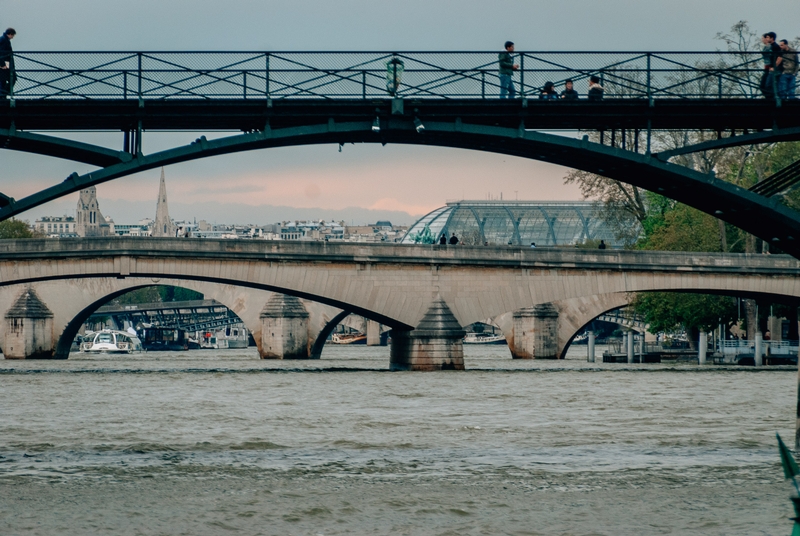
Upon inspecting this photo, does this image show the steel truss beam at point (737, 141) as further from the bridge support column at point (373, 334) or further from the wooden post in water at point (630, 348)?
the bridge support column at point (373, 334)

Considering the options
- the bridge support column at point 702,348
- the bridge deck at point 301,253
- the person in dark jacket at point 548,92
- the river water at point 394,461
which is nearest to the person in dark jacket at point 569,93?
the person in dark jacket at point 548,92

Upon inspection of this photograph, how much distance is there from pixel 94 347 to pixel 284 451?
3375 inches

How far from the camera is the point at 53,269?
54031mm

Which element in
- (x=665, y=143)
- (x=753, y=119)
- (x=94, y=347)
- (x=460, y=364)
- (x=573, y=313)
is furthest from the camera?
(x=94, y=347)

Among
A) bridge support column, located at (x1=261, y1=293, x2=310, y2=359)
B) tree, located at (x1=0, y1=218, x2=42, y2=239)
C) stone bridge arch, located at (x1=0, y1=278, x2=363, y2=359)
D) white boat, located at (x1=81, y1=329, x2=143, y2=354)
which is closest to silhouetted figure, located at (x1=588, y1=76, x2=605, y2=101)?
stone bridge arch, located at (x1=0, y1=278, x2=363, y2=359)

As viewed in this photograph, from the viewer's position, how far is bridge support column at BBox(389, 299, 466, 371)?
167ft

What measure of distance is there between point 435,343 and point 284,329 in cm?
2665

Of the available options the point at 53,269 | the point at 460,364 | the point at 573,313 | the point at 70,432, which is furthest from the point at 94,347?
the point at 70,432

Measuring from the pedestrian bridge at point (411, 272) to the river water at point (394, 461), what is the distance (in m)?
12.5

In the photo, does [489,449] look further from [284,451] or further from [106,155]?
[106,155]

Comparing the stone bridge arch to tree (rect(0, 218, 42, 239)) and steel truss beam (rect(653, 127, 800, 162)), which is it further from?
steel truss beam (rect(653, 127, 800, 162))

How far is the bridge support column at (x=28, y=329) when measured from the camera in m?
74.9

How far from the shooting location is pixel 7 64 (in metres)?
24.0

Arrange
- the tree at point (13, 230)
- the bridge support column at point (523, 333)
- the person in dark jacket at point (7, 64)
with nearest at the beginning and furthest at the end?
the person in dark jacket at point (7, 64), the bridge support column at point (523, 333), the tree at point (13, 230)
